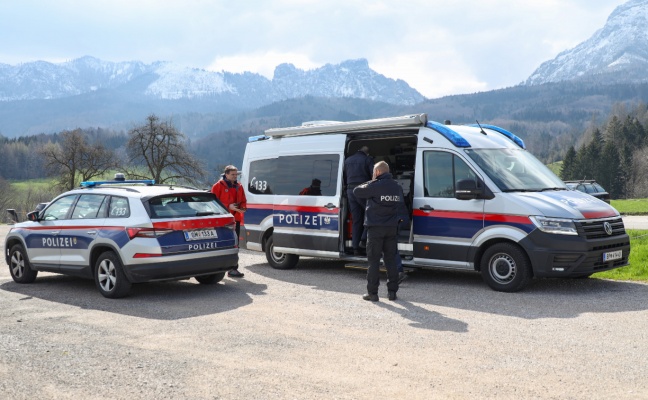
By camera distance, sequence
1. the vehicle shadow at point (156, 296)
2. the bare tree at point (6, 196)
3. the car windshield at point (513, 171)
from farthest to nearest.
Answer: the bare tree at point (6, 196) < the car windshield at point (513, 171) < the vehicle shadow at point (156, 296)

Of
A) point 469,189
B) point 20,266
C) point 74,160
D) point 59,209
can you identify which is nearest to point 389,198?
point 469,189

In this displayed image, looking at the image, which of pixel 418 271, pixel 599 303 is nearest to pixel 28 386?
pixel 599 303

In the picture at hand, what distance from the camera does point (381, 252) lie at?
870cm

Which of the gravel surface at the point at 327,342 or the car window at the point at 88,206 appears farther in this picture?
the car window at the point at 88,206

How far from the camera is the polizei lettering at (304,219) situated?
11.1 meters

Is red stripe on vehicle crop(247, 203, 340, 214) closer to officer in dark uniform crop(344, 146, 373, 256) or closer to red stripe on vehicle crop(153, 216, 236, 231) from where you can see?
officer in dark uniform crop(344, 146, 373, 256)

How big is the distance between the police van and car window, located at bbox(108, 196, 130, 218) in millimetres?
3333

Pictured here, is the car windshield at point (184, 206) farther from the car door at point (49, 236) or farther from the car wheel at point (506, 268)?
the car wheel at point (506, 268)

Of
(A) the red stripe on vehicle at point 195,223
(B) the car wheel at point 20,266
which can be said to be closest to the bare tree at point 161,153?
(B) the car wheel at point 20,266

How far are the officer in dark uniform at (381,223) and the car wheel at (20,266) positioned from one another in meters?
5.67

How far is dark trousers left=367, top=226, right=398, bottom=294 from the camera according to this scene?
8.59 metres

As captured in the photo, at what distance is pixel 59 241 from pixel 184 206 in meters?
2.12

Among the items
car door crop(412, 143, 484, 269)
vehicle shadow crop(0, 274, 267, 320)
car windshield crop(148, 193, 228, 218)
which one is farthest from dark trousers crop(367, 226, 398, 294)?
car windshield crop(148, 193, 228, 218)

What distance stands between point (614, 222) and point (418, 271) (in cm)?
346
